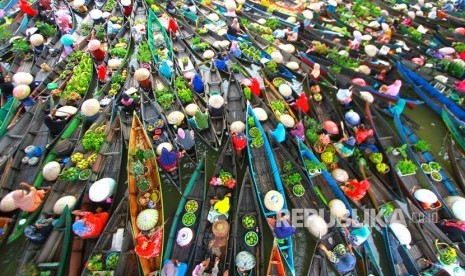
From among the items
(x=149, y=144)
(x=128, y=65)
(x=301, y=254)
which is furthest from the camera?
(x=128, y=65)

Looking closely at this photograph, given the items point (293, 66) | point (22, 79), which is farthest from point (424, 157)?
point (22, 79)

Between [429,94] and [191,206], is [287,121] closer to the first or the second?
[191,206]

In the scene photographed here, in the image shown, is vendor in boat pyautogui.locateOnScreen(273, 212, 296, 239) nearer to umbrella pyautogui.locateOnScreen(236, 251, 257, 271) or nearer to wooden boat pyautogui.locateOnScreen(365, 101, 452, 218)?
umbrella pyautogui.locateOnScreen(236, 251, 257, 271)

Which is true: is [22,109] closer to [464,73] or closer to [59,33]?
[59,33]

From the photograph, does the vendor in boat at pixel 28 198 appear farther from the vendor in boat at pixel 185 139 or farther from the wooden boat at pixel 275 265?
the wooden boat at pixel 275 265

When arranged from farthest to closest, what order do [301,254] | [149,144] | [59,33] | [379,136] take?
1. [59,33]
2. [379,136]
3. [149,144]
4. [301,254]

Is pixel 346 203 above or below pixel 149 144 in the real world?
below

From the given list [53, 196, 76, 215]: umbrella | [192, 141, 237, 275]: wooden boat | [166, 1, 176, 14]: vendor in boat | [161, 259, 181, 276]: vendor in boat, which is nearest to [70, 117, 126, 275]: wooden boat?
[53, 196, 76, 215]: umbrella

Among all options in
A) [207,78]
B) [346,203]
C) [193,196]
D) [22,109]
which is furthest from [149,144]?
[346,203]
